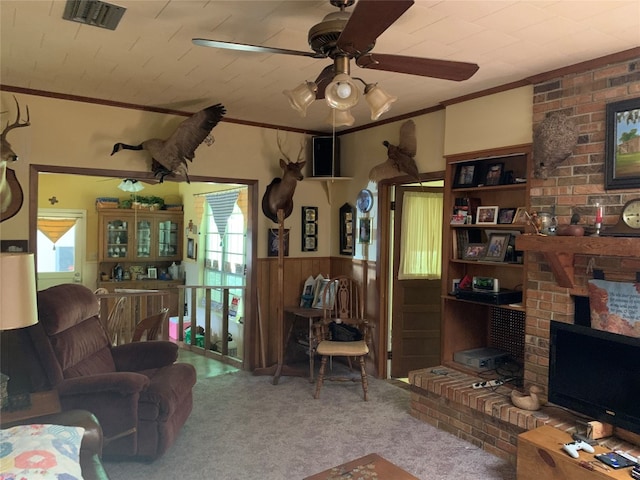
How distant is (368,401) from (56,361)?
2470 mm

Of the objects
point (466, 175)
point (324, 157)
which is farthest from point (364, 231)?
point (466, 175)

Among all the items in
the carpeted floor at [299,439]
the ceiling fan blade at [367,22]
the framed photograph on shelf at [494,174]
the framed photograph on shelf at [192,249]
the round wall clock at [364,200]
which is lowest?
the carpeted floor at [299,439]

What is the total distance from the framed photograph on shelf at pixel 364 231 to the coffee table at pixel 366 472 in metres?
2.84

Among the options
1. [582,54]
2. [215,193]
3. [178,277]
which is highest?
[582,54]

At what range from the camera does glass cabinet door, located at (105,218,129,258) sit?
7.68 meters

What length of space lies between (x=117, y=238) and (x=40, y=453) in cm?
643

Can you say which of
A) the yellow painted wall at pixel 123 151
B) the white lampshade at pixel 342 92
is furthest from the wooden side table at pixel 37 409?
the white lampshade at pixel 342 92

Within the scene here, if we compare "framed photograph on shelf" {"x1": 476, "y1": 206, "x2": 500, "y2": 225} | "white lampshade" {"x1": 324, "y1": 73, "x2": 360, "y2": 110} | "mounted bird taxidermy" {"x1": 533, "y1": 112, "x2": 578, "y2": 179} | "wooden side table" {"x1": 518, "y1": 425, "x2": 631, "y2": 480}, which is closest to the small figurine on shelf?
"mounted bird taxidermy" {"x1": 533, "y1": 112, "x2": 578, "y2": 179}

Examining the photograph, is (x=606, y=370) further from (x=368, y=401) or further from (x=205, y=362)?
(x=205, y=362)

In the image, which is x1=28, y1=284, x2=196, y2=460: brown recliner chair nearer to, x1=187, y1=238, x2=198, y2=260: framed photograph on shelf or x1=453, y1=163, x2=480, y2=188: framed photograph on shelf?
x1=453, y1=163, x2=480, y2=188: framed photograph on shelf

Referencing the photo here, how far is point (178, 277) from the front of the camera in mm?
8227

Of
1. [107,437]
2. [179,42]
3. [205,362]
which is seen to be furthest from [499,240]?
[205,362]

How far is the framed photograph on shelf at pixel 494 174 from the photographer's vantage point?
3635 millimetres

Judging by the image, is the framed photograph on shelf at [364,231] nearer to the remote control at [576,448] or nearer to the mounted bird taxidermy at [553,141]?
the mounted bird taxidermy at [553,141]
